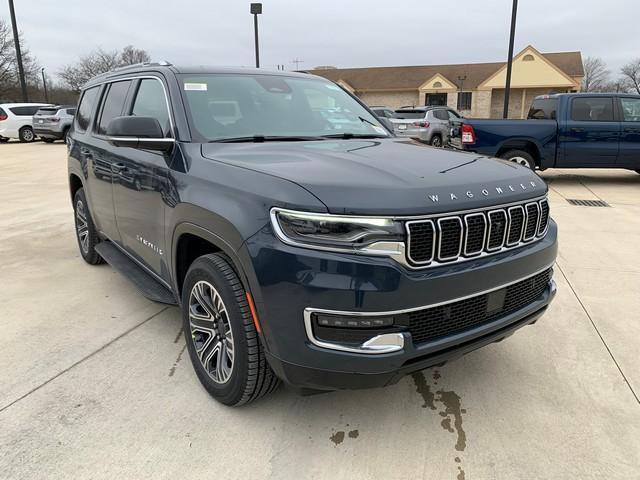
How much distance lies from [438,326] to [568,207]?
6.84 metres

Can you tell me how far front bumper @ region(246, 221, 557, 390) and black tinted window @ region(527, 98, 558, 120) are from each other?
9542 mm

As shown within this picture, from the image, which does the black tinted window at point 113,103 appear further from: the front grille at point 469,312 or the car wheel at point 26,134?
the car wheel at point 26,134

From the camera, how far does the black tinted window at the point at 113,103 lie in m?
4.04

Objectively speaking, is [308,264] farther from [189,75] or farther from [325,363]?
[189,75]

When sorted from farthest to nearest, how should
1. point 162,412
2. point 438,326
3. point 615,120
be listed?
point 615,120
point 162,412
point 438,326

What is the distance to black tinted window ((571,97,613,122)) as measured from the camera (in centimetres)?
1036

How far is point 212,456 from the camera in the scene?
243cm

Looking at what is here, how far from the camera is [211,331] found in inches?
111

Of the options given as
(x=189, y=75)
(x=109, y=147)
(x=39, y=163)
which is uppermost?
(x=189, y=75)

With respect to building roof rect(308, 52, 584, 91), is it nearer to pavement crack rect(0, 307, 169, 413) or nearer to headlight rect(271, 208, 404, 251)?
pavement crack rect(0, 307, 169, 413)

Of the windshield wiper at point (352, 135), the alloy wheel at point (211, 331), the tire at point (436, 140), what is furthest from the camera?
the tire at point (436, 140)

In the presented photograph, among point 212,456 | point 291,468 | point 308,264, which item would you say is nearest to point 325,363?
point 308,264

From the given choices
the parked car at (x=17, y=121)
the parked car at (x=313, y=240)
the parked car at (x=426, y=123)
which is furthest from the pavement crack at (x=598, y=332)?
the parked car at (x=17, y=121)

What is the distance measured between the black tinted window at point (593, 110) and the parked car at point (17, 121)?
21.1m
